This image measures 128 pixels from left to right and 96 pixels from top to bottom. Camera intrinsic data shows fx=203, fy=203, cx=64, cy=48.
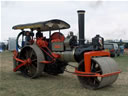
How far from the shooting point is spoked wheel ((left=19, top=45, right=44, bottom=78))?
649cm

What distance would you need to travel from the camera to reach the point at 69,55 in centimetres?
595

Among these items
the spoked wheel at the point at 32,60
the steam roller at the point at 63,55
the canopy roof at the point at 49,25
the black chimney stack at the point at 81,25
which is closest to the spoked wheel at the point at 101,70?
the steam roller at the point at 63,55

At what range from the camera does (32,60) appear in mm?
6859

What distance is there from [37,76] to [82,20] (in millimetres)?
2376

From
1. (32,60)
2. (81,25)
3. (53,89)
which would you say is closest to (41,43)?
(32,60)

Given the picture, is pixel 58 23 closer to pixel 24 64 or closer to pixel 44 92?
pixel 24 64

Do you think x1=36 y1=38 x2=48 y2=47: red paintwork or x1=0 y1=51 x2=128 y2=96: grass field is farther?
x1=36 y1=38 x2=48 y2=47: red paintwork

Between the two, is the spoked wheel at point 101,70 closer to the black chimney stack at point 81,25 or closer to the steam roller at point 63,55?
the steam roller at point 63,55

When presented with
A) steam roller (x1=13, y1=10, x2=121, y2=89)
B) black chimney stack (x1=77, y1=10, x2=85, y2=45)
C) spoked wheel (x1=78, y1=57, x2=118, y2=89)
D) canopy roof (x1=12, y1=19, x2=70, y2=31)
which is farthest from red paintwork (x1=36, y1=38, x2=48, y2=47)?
spoked wheel (x1=78, y1=57, x2=118, y2=89)

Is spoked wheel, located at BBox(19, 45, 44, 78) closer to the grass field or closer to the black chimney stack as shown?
the grass field

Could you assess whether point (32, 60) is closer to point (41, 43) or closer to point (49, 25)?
point (41, 43)

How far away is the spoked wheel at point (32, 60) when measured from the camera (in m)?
6.49

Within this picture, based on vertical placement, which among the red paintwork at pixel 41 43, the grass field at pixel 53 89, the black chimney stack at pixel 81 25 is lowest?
the grass field at pixel 53 89

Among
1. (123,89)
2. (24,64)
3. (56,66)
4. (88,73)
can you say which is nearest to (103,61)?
(88,73)
